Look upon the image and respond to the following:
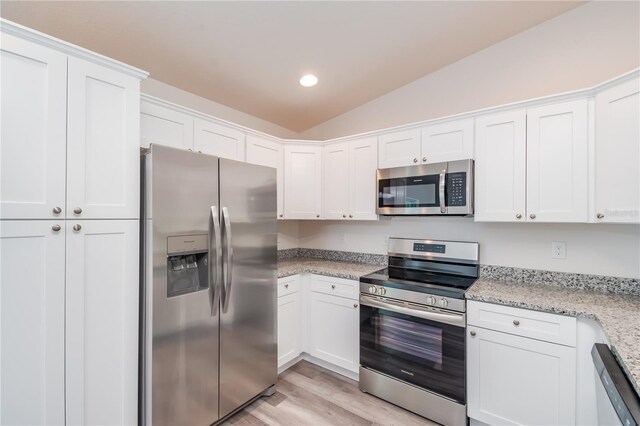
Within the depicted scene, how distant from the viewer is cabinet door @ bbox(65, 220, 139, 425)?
4.57 feet

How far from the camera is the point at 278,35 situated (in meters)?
2.07

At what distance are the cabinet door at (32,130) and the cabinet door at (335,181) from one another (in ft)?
6.97

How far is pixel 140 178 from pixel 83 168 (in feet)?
0.87

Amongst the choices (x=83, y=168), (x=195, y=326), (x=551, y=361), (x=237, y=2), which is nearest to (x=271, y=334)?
(x=195, y=326)

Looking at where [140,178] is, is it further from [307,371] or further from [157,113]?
[307,371]

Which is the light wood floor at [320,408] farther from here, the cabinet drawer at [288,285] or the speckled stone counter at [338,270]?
the speckled stone counter at [338,270]

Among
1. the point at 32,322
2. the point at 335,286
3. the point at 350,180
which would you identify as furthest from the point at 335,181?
the point at 32,322

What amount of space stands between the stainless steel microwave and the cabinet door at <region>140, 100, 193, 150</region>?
5.43 ft

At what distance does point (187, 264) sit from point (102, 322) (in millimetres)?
498

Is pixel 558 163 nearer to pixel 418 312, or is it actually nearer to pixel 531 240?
pixel 531 240

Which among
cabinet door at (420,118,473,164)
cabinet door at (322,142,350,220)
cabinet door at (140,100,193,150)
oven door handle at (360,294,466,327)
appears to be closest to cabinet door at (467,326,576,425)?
oven door handle at (360,294,466,327)

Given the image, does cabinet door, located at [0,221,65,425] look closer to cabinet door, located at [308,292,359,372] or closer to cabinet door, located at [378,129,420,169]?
cabinet door, located at [308,292,359,372]

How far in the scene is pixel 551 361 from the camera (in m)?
1.66

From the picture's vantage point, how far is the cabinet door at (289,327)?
8.26 feet
